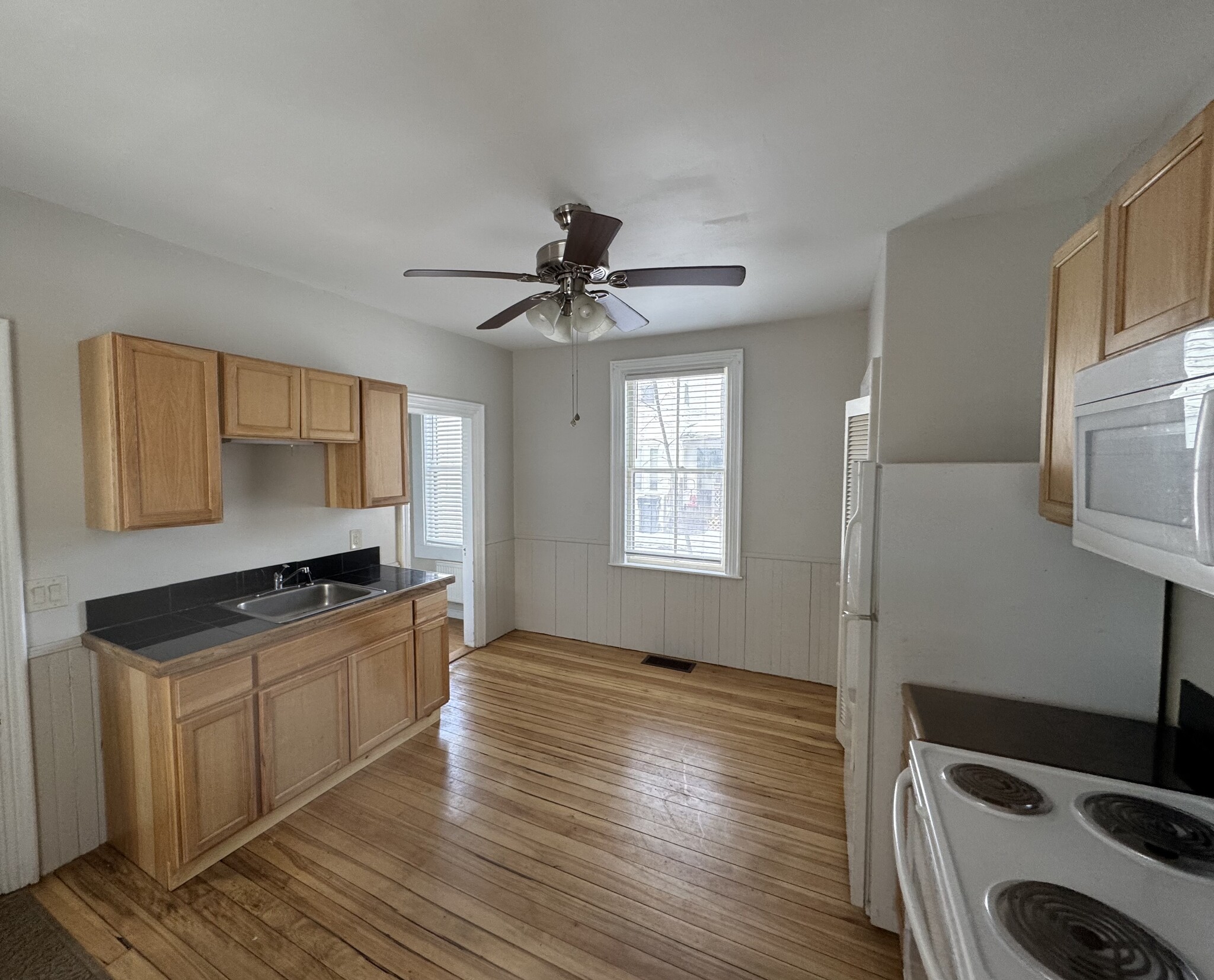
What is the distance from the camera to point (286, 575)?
9.37 ft

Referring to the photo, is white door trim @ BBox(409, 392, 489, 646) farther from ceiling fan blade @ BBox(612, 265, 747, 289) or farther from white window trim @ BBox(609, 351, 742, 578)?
ceiling fan blade @ BBox(612, 265, 747, 289)

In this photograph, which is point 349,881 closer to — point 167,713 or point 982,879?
point 167,713

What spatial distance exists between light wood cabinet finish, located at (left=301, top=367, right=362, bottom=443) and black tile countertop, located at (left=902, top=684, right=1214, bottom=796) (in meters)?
2.94

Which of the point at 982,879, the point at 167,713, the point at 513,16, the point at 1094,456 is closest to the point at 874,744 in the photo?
the point at 982,879

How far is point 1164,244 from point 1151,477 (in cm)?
48

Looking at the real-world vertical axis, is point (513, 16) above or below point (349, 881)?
above

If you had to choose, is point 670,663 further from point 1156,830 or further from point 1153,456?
point 1153,456

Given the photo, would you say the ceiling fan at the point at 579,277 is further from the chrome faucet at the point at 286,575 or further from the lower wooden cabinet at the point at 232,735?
the chrome faucet at the point at 286,575

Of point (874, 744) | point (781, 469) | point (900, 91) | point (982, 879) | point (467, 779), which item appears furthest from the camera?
point (781, 469)

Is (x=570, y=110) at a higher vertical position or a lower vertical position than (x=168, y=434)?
higher

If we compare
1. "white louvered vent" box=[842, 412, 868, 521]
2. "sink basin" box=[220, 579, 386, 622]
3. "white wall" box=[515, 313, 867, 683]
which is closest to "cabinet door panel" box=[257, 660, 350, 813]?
"sink basin" box=[220, 579, 386, 622]

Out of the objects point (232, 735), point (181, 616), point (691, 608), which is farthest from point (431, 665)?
point (691, 608)

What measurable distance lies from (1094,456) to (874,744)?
1.24m

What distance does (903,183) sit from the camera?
6.02 ft
